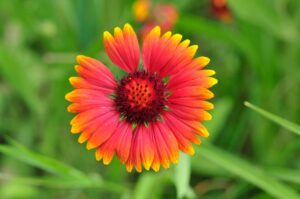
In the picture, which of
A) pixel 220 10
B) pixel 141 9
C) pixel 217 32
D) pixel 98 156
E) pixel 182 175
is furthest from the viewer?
pixel 220 10

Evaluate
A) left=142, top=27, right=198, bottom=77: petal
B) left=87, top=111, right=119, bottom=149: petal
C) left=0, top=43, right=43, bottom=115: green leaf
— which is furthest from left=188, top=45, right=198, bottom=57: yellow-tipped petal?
left=0, top=43, right=43, bottom=115: green leaf

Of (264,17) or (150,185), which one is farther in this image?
(264,17)

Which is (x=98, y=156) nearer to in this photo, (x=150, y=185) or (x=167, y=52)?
(x=167, y=52)

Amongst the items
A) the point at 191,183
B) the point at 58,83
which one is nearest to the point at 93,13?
the point at 58,83

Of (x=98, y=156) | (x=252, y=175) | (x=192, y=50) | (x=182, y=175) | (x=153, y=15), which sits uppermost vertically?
(x=153, y=15)

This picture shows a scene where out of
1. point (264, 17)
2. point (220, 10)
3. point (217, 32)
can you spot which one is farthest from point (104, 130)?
point (220, 10)

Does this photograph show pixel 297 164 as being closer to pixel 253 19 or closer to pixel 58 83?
pixel 253 19
